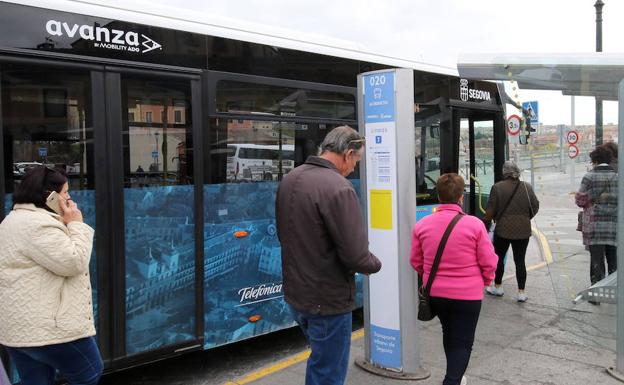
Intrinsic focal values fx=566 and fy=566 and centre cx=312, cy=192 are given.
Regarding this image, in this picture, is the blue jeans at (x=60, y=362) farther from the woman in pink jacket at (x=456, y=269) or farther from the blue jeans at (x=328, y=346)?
the woman in pink jacket at (x=456, y=269)

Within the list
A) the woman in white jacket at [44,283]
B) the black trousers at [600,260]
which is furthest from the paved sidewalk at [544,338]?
the woman in white jacket at [44,283]

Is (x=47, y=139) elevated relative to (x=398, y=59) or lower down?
lower down

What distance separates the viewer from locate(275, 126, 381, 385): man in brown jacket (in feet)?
9.86

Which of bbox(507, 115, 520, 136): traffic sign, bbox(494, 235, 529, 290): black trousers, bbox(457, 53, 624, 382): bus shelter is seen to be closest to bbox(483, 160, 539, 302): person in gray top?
bbox(494, 235, 529, 290): black trousers

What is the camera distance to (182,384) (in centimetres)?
492

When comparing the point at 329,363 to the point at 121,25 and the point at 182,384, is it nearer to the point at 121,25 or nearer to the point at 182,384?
the point at 182,384

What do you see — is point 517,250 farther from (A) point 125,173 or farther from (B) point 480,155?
(A) point 125,173

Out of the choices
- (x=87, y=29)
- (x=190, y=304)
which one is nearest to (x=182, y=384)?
(x=190, y=304)

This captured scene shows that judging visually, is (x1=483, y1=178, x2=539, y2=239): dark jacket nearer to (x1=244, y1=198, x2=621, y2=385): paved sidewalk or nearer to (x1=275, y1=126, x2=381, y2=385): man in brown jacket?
(x1=244, y1=198, x2=621, y2=385): paved sidewalk

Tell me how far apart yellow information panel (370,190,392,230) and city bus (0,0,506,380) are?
109cm

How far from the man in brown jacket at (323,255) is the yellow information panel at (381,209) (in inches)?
49.4

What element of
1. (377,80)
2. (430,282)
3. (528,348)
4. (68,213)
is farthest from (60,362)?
(528,348)

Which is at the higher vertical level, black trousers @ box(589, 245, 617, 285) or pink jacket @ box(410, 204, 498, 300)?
pink jacket @ box(410, 204, 498, 300)

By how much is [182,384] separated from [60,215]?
247cm
